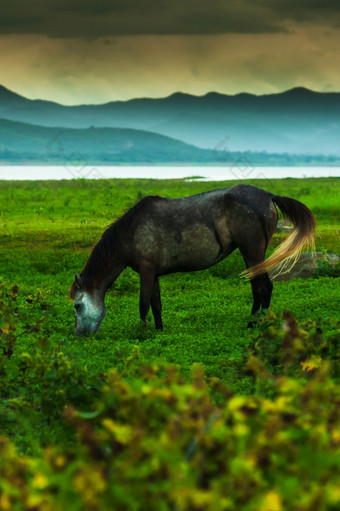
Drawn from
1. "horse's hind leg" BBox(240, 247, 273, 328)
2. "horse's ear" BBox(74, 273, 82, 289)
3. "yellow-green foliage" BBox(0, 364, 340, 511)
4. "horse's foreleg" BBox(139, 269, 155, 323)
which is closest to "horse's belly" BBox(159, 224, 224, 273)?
"horse's foreleg" BBox(139, 269, 155, 323)

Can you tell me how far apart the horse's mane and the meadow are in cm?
89

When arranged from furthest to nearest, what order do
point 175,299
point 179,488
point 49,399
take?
point 175,299
point 49,399
point 179,488

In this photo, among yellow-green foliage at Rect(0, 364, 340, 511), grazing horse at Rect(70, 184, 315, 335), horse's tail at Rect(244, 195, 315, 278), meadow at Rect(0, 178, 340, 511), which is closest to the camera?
yellow-green foliage at Rect(0, 364, 340, 511)

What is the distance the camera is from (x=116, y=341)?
10984 mm

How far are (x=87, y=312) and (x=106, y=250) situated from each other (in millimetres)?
1043

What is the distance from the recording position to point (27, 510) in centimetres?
299

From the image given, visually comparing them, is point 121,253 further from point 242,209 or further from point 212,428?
point 212,428

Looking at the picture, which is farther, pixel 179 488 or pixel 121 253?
pixel 121 253

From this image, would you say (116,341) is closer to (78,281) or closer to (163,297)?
(78,281)

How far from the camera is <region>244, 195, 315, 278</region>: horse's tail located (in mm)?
11148

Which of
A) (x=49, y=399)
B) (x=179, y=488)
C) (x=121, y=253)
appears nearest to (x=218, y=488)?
(x=179, y=488)

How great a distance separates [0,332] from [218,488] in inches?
221

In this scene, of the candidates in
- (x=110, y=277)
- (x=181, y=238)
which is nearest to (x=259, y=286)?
(x=181, y=238)

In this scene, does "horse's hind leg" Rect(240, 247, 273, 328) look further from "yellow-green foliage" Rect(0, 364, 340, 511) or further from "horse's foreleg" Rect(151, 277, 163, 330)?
"yellow-green foliage" Rect(0, 364, 340, 511)
